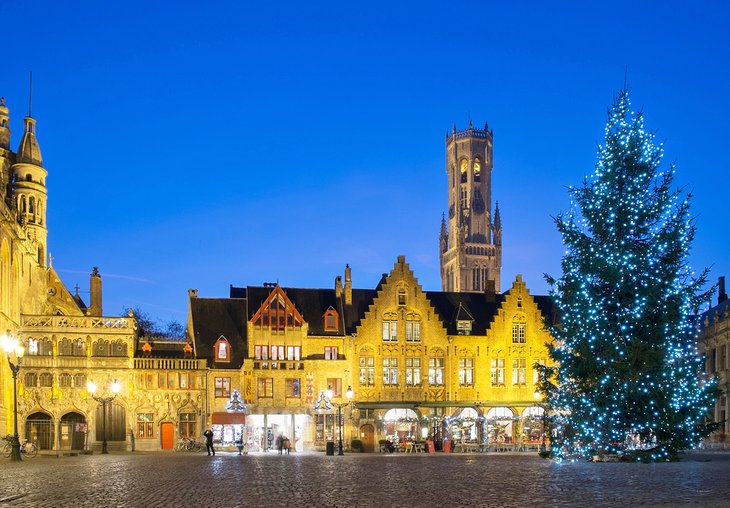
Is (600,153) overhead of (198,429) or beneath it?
overhead

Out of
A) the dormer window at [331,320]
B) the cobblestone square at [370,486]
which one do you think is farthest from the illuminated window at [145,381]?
the cobblestone square at [370,486]

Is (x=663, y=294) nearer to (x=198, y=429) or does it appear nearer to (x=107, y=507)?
(x=107, y=507)

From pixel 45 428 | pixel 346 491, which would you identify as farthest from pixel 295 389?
pixel 346 491

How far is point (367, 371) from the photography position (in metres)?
70.8

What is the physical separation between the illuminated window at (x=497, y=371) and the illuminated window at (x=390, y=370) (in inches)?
284

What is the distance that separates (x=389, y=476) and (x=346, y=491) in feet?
22.4

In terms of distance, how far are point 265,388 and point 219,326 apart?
5914mm

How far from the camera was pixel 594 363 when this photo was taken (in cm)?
3809

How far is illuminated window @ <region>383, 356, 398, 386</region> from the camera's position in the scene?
7106 centimetres

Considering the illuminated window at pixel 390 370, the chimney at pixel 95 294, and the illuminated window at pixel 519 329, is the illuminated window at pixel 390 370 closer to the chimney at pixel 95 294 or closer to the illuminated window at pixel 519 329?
the illuminated window at pixel 519 329

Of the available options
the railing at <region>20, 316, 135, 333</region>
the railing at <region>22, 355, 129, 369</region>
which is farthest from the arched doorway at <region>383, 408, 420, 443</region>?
the railing at <region>20, 316, 135, 333</region>

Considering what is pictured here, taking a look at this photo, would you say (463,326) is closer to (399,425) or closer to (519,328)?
(519,328)

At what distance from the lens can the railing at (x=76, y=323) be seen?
6588 cm

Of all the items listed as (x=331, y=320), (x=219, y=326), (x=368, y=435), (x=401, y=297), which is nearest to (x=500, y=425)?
(x=368, y=435)
